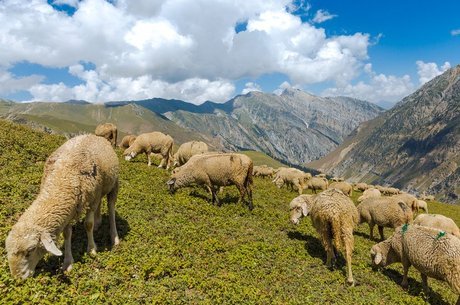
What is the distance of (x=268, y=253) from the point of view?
676 inches

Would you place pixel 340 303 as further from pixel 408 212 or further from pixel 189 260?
pixel 408 212

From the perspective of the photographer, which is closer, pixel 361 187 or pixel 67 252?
pixel 67 252

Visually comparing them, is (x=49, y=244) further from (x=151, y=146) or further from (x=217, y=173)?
(x=151, y=146)

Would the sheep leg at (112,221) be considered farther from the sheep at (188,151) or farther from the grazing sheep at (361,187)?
the grazing sheep at (361,187)

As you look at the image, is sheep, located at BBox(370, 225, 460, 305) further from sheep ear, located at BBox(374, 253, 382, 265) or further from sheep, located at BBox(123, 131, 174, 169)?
sheep, located at BBox(123, 131, 174, 169)

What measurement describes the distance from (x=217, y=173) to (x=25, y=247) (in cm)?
1523

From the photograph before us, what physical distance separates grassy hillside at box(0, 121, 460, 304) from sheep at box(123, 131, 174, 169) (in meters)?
9.92

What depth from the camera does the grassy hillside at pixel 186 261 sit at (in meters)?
11.4

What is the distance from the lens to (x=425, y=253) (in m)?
16.1

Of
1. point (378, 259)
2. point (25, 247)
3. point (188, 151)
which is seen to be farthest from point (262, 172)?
point (25, 247)

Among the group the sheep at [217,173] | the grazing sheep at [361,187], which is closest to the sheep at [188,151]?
the sheep at [217,173]

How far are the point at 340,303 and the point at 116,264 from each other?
9151 mm

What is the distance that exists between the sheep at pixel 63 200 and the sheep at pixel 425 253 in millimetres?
14318

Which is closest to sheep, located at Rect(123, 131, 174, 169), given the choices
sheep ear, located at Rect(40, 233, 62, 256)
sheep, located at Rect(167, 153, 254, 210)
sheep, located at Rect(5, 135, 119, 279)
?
sheep, located at Rect(167, 153, 254, 210)
